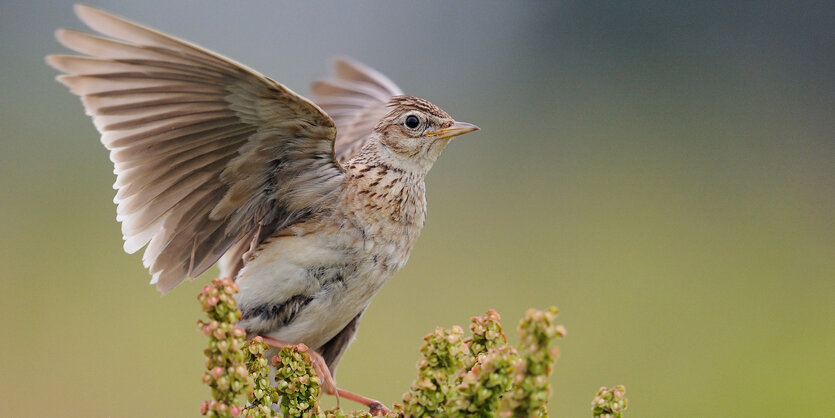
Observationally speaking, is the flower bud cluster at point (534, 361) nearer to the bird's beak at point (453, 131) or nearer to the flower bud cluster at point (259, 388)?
the flower bud cluster at point (259, 388)

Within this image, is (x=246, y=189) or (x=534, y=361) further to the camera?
(x=246, y=189)

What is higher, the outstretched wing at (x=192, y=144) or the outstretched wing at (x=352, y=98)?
the outstretched wing at (x=352, y=98)

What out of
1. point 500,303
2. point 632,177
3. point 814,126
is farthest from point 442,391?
point 814,126

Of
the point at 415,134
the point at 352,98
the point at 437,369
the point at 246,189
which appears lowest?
the point at 437,369

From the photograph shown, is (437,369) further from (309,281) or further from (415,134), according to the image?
(415,134)

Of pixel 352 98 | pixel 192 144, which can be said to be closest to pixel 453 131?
pixel 192 144

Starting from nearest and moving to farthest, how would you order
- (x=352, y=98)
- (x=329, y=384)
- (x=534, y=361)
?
(x=534, y=361) < (x=329, y=384) < (x=352, y=98)

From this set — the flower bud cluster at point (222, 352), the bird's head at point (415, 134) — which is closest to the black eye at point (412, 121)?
the bird's head at point (415, 134)

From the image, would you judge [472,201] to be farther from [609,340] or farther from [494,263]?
[609,340]
